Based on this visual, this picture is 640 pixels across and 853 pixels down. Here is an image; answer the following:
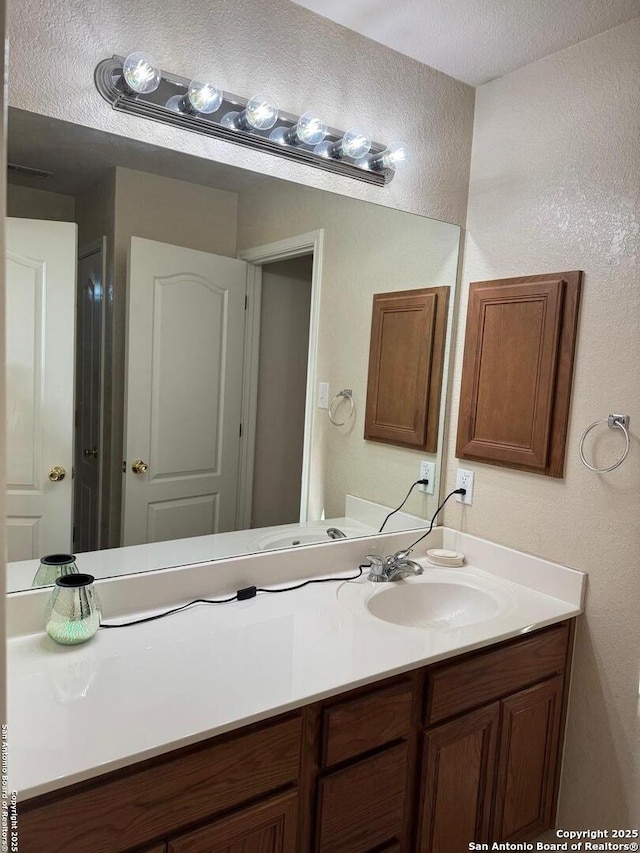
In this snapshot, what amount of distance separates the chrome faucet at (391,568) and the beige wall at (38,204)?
126 centimetres

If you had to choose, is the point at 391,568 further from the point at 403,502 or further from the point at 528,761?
the point at 528,761

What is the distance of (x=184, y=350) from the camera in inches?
63.1

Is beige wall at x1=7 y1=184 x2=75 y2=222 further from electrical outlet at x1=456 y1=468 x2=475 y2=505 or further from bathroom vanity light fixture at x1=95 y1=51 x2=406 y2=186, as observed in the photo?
electrical outlet at x1=456 y1=468 x2=475 y2=505

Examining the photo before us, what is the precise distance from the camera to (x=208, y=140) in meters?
1.53

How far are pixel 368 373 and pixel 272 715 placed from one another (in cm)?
117

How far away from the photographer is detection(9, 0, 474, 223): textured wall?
1288mm

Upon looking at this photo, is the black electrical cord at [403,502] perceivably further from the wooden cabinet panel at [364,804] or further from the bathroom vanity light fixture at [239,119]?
the bathroom vanity light fixture at [239,119]

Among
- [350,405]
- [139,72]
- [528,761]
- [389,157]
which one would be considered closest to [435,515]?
[350,405]

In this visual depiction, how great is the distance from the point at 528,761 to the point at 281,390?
1.28 metres

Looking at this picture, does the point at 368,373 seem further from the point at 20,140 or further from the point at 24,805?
the point at 24,805

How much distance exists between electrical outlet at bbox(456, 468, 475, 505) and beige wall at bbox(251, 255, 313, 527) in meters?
0.59

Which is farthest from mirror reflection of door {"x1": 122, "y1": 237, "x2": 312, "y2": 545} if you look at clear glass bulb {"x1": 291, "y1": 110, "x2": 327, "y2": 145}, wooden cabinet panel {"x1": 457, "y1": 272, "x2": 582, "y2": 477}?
wooden cabinet panel {"x1": 457, "y1": 272, "x2": 582, "y2": 477}

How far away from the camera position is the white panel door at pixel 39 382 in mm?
1333

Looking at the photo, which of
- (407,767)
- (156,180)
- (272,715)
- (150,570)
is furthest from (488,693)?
(156,180)
